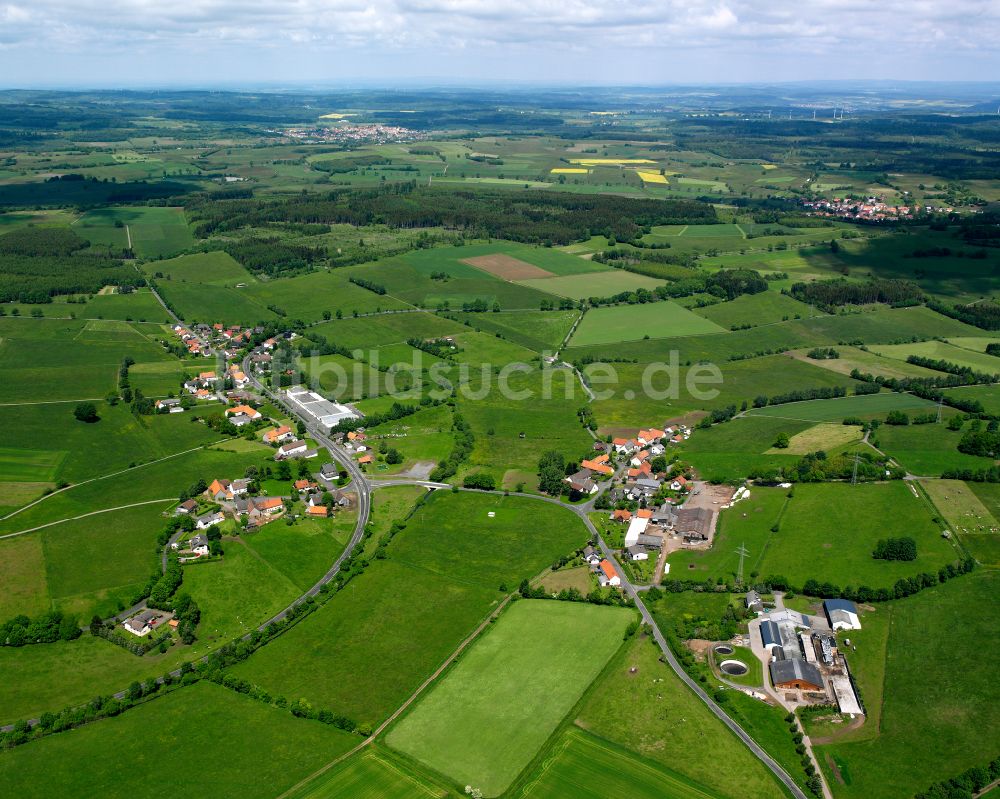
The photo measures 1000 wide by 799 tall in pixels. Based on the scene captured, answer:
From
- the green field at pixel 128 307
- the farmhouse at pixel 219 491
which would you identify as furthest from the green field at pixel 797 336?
the green field at pixel 128 307

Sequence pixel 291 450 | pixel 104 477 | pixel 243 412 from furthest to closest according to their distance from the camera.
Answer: pixel 243 412
pixel 291 450
pixel 104 477

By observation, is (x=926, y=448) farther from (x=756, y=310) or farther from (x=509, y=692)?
(x=756, y=310)

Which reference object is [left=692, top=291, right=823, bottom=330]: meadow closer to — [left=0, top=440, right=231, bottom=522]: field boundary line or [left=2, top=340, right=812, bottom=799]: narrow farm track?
[left=2, top=340, right=812, bottom=799]: narrow farm track

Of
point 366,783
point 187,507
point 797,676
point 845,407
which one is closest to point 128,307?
point 187,507

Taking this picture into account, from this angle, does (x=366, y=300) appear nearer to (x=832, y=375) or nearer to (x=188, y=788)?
(x=832, y=375)

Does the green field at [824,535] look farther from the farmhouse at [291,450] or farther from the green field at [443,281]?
the green field at [443,281]

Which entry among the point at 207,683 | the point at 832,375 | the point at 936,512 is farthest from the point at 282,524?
the point at 832,375
